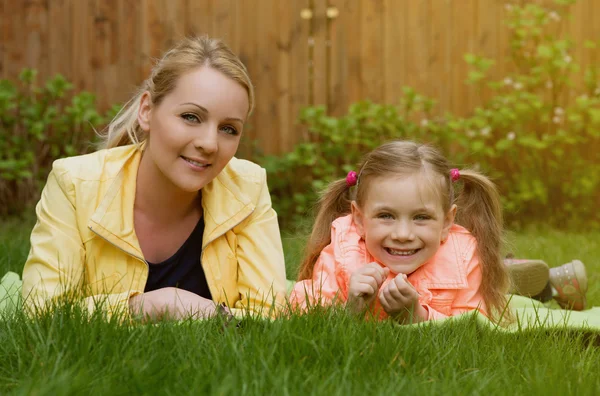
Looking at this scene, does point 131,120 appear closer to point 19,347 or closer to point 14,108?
point 19,347

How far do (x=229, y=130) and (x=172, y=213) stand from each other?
→ 435 millimetres

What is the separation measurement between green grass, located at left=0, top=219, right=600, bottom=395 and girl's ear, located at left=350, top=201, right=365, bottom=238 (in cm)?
66

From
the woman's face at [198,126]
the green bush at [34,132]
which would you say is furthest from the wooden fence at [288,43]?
the woman's face at [198,126]

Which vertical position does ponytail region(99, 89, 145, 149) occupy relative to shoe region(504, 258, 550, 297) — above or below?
→ above

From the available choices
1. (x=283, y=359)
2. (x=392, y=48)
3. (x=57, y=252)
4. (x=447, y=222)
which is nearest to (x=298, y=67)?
(x=392, y=48)

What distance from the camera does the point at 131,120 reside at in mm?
3137

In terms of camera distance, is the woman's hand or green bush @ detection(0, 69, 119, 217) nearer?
the woman's hand

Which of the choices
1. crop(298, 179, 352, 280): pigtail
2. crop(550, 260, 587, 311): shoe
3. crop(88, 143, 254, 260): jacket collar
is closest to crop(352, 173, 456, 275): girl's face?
crop(298, 179, 352, 280): pigtail

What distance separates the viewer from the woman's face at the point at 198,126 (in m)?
2.69

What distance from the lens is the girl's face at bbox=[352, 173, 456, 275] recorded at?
8.99ft

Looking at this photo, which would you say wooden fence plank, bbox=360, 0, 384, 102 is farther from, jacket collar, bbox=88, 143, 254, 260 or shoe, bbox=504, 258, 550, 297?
jacket collar, bbox=88, 143, 254, 260

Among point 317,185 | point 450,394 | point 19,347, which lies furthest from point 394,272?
point 317,185

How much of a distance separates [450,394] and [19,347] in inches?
42.7

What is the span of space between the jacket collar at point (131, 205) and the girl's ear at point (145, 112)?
5.3 inches
